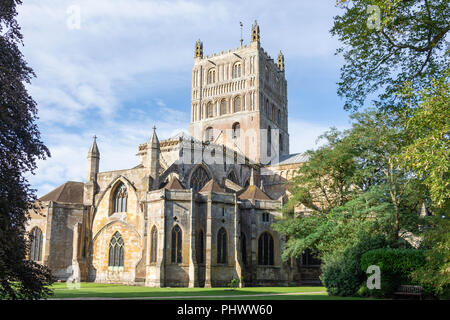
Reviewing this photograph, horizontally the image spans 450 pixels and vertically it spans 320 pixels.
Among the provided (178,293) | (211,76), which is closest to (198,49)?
(211,76)

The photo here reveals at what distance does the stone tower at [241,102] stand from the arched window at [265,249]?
22.4m

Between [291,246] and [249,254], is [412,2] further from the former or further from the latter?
[249,254]

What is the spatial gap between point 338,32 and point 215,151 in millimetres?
28173

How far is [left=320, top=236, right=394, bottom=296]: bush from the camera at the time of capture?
23.6 m

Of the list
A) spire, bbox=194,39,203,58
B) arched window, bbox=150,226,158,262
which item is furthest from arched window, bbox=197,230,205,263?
spire, bbox=194,39,203,58

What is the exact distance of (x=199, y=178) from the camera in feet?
131

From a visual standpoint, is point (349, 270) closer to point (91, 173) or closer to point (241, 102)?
point (91, 173)

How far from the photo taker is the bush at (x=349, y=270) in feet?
77.5

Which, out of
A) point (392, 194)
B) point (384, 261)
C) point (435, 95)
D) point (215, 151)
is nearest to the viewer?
point (435, 95)

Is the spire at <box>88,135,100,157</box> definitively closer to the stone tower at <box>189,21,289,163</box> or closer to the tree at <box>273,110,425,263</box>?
the tree at <box>273,110,425,263</box>

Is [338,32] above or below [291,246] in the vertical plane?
above

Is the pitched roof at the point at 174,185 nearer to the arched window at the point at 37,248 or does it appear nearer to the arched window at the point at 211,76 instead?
the arched window at the point at 37,248
